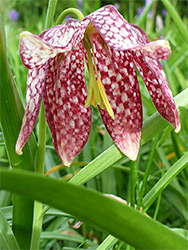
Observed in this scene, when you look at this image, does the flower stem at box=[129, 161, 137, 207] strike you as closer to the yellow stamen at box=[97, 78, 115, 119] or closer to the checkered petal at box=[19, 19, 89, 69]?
the yellow stamen at box=[97, 78, 115, 119]

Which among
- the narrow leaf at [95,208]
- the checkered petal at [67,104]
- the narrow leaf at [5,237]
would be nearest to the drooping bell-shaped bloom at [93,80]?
the checkered petal at [67,104]

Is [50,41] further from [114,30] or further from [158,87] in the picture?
[158,87]

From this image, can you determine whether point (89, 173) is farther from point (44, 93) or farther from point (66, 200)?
point (66, 200)

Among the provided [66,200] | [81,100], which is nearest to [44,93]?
[81,100]

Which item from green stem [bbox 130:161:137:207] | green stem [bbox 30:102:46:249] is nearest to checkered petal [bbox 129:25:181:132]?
green stem [bbox 130:161:137:207]

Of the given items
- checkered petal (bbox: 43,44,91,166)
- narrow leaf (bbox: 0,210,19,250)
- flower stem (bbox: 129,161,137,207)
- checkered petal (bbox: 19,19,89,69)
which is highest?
checkered petal (bbox: 19,19,89,69)

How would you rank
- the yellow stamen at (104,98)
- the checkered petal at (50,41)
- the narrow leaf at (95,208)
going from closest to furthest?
the narrow leaf at (95,208) < the checkered petal at (50,41) < the yellow stamen at (104,98)

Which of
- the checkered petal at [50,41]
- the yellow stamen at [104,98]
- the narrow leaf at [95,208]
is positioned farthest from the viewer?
the yellow stamen at [104,98]

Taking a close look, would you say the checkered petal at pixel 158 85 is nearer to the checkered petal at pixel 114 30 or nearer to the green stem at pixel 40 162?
the checkered petal at pixel 114 30
